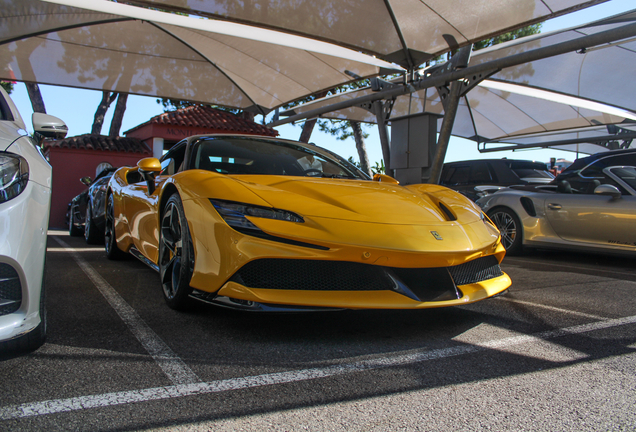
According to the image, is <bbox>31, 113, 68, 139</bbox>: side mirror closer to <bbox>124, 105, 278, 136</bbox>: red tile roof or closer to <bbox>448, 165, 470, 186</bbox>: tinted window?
<bbox>448, 165, 470, 186</bbox>: tinted window

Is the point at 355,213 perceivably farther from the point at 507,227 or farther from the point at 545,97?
the point at 545,97

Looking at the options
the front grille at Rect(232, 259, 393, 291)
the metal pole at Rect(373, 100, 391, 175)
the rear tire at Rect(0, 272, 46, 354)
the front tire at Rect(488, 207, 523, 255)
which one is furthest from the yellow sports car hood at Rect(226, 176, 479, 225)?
the metal pole at Rect(373, 100, 391, 175)

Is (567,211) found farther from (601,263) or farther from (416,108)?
(416,108)

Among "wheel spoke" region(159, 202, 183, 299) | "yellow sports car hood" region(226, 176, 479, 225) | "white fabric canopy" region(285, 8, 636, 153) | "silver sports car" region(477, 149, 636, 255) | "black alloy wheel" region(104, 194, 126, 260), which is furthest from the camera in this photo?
"white fabric canopy" region(285, 8, 636, 153)

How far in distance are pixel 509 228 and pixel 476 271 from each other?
4.37 metres

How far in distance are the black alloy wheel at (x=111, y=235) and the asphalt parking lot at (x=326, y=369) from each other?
2043 millimetres

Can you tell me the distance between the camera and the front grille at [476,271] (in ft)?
A: 9.04

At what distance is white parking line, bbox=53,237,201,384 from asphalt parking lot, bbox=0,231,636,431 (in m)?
0.01

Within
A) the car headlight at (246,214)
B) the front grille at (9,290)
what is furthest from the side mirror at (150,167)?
the front grille at (9,290)

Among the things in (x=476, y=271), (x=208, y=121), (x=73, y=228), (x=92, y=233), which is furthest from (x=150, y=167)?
(x=208, y=121)

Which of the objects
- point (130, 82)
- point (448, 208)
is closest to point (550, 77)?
point (130, 82)

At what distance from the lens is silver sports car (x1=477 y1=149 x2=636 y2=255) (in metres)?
5.58

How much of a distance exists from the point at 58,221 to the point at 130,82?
547 centimetres

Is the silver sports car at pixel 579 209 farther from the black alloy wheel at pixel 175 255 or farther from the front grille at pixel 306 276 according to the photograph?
the black alloy wheel at pixel 175 255
